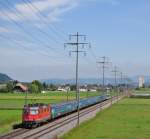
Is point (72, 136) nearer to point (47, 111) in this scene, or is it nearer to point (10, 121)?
point (47, 111)

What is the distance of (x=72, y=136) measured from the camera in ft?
130

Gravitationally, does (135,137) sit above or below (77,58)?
below

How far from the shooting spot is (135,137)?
128 ft

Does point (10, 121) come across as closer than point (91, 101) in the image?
Yes

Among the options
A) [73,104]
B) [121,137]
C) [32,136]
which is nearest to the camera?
[121,137]

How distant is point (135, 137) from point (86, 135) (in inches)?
177

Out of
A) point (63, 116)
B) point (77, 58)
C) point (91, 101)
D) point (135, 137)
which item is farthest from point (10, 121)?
point (91, 101)

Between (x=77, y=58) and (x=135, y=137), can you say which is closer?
(x=135, y=137)

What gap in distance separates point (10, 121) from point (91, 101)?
5749 cm

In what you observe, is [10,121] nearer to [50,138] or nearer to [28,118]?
[28,118]

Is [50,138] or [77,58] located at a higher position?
[77,58]

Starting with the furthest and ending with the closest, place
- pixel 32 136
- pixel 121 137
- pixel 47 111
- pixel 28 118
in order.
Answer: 1. pixel 47 111
2. pixel 28 118
3. pixel 32 136
4. pixel 121 137

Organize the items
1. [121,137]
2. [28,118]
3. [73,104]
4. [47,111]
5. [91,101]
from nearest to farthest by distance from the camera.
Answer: [121,137], [28,118], [47,111], [73,104], [91,101]

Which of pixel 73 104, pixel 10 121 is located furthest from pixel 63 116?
pixel 10 121
